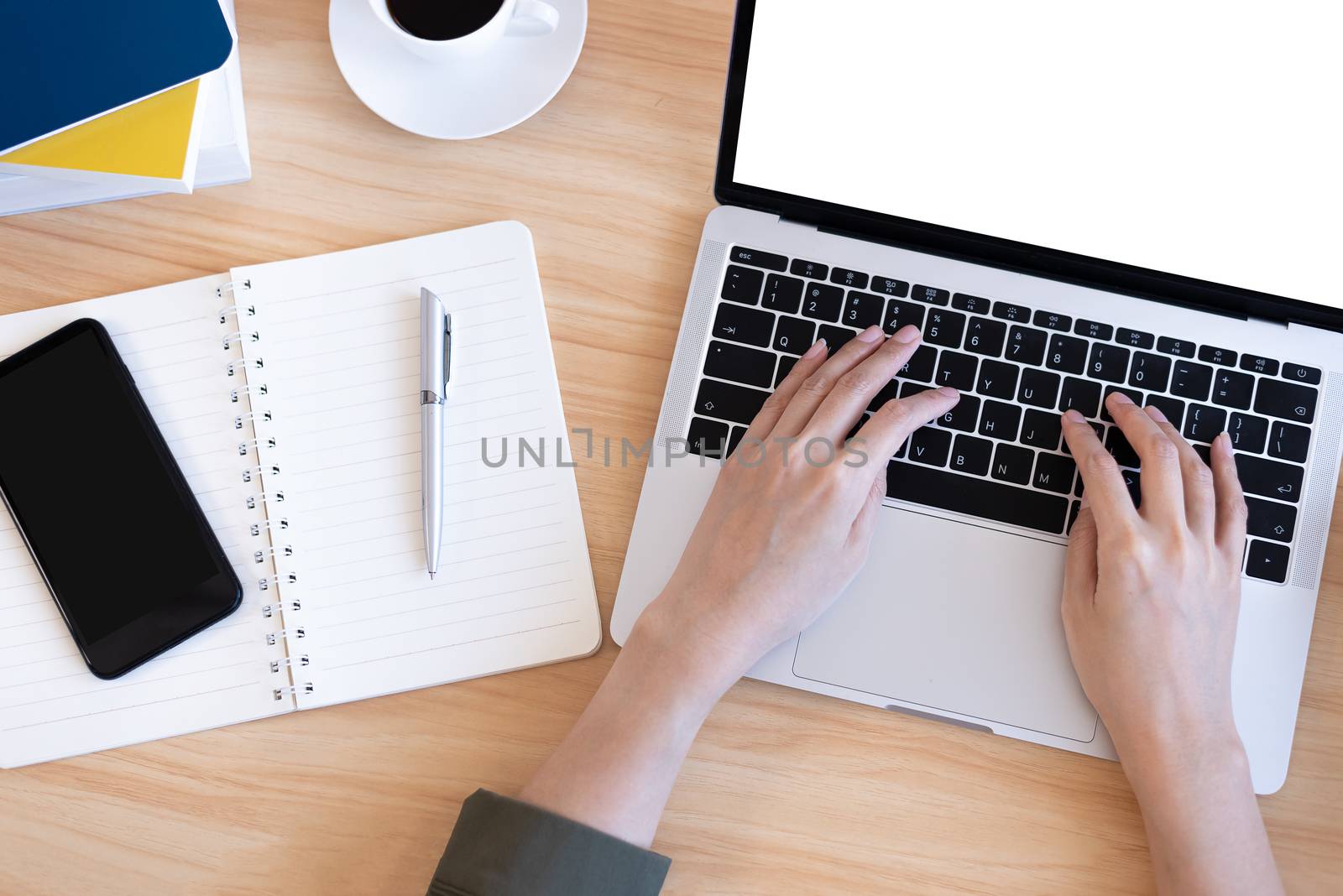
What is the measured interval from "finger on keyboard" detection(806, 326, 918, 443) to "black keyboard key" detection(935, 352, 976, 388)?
3 cm

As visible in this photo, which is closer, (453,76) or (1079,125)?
(1079,125)

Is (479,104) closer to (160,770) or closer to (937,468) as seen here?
(937,468)

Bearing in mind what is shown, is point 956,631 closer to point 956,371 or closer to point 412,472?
point 956,371

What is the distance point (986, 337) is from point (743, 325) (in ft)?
0.61

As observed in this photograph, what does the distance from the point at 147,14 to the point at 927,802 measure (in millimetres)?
805

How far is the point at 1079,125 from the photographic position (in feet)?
2.06

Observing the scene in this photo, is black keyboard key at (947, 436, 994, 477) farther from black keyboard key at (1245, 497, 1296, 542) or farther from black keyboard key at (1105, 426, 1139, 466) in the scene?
black keyboard key at (1245, 497, 1296, 542)

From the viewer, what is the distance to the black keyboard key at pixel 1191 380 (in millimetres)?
694

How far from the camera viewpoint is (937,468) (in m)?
0.69

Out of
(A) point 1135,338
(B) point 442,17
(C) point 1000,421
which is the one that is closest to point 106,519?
(B) point 442,17

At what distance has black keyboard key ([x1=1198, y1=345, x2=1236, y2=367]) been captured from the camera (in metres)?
0.69

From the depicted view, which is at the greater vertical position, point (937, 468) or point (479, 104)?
point (479, 104)

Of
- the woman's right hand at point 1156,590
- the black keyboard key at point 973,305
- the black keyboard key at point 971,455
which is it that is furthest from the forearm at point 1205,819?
the black keyboard key at point 973,305

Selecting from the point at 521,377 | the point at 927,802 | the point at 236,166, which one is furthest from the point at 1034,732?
the point at 236,166
